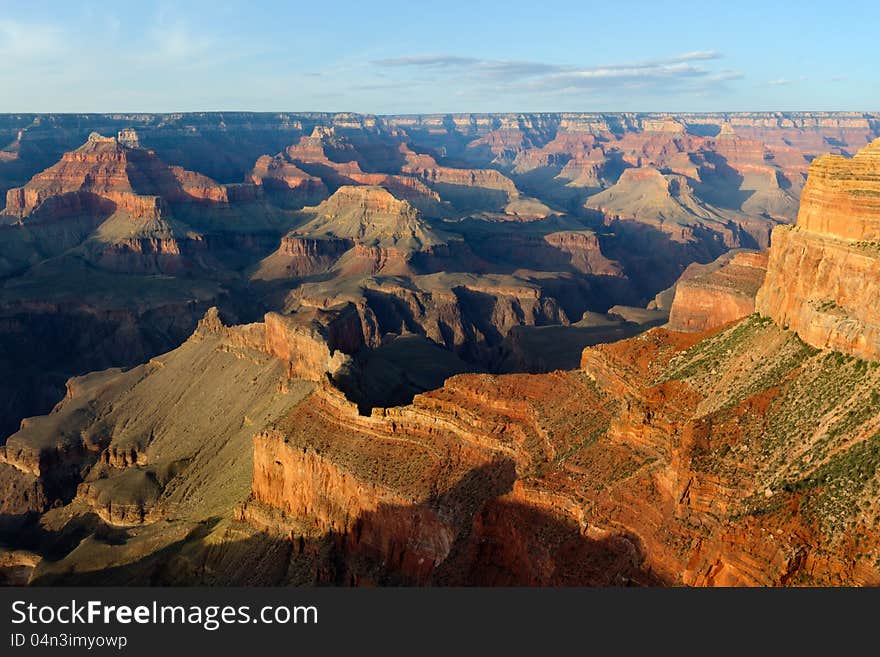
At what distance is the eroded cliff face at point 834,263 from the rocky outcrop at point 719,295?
2051 inches

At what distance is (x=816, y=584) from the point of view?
102 feet

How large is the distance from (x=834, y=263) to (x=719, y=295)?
6533 cm

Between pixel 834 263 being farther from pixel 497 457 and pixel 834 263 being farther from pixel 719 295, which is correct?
pixel 719 295

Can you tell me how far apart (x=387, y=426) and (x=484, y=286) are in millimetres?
119275

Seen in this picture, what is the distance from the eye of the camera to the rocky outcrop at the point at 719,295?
106 meters

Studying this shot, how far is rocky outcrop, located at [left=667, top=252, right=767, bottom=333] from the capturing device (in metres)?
106

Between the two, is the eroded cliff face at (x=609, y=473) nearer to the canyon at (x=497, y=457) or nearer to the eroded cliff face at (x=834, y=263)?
the canyon at (x=497, y=457)

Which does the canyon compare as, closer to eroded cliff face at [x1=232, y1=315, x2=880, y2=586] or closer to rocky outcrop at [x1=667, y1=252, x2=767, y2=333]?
eroded cliff face at [x1=232, y1=315, x2=880, y2=586]

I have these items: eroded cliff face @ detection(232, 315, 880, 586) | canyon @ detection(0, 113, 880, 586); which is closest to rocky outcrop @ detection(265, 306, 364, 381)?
canyon @ detection(0, 113, 880, 586)

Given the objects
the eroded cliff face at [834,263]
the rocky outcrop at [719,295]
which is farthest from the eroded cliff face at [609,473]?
the rocky outcrop at [719,295]

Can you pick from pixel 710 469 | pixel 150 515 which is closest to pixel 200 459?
pixel 150 515

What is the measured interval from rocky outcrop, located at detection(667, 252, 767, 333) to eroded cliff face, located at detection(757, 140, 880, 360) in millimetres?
52093

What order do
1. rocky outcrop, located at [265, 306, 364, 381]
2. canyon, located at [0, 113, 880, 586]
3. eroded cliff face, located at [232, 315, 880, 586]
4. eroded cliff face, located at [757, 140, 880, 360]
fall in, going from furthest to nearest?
rocky outcrop, located at [265, 306, 364, 381]
eroded cliff face, located at [757, 140, 880, 360]
canyon, located at [0, 113, 880, 586]
eroded cliff face, located at [232, 315, 880, 586]

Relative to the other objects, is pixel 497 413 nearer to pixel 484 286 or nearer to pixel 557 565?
pixel 557 565
